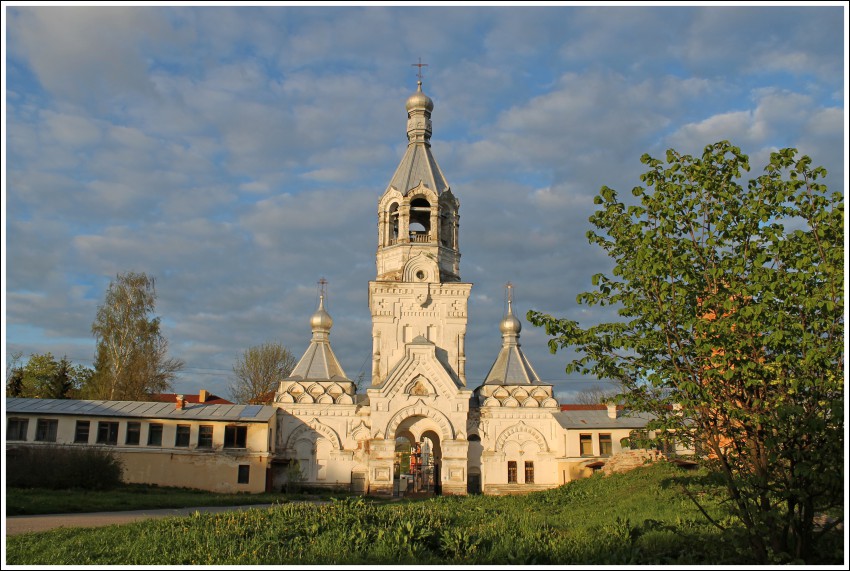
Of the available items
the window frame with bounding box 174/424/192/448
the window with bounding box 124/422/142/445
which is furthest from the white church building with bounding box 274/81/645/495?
the window with bounding box 124/422/142/445

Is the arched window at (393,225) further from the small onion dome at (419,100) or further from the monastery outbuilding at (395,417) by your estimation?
the small onion dome at (419,100)

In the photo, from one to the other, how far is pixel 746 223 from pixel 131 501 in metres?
18.6

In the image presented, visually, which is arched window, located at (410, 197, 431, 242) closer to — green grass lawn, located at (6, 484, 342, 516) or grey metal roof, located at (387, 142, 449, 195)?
grey metal roof, located at (387, 142, 449, 195)

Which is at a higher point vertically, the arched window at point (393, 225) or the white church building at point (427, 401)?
the arched window at point (393, 225)

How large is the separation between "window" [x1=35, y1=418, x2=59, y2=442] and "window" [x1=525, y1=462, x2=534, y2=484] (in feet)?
67.3

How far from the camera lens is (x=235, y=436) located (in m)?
30.1

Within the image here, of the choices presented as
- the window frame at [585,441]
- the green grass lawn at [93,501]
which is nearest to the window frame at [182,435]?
the green grass lawn at [93,501]

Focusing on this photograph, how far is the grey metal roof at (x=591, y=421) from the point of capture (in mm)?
31984

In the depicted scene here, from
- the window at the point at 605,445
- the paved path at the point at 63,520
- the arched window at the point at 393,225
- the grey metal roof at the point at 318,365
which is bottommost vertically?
the paved path at the point at 63,520

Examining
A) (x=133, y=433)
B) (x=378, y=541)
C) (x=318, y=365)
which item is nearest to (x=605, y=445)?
(x=318, y=365)

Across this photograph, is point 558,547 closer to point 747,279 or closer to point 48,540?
point 747,279

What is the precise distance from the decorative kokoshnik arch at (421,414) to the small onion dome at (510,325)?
6592 mm

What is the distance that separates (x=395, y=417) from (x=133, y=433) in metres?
11.2

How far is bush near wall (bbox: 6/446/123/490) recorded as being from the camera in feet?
77.4
